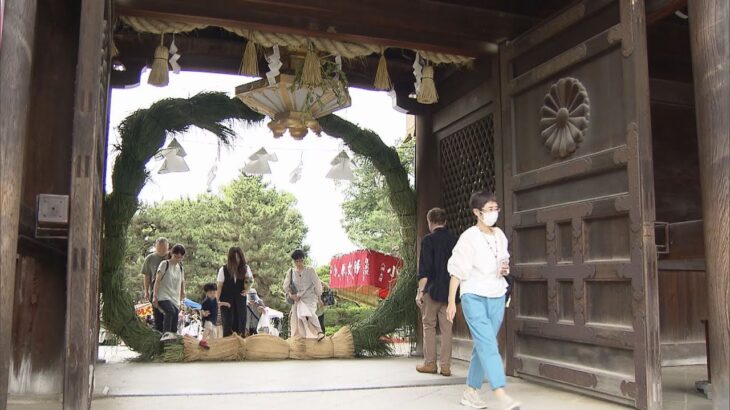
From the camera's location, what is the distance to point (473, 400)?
394 centimetres

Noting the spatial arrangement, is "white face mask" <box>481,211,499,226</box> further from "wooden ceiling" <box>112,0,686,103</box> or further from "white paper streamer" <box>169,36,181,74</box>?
"white paper streamer" <box>169,36,181,74</box>

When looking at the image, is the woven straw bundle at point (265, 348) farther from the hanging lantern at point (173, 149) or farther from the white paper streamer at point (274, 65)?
the white paper streamer at point (274, 65)

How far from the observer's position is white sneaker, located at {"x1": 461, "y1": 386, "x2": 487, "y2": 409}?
3.91 m

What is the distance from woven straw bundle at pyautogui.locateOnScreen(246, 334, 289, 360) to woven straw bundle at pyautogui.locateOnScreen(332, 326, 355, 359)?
534mm

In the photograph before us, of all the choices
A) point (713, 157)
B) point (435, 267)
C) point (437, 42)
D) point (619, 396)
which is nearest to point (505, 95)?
point (437, 42)

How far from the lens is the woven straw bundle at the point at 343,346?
6.93 metres

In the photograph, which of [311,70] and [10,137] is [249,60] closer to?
[311,70]

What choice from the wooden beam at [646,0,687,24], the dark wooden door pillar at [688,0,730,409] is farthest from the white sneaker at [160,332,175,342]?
the wooden beam at [646,0,687,24]

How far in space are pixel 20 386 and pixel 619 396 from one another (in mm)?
3924

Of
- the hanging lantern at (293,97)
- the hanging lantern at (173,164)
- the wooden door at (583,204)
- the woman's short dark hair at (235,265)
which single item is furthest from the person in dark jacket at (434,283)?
the hanging lantern at (173,164)

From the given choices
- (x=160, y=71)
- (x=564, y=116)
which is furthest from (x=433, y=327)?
(x=160, y=71)

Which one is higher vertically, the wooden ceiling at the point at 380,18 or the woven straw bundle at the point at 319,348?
the wooden ceiling at the point at 380,18

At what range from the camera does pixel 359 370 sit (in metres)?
5.74

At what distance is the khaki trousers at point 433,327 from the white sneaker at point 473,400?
1427mm
